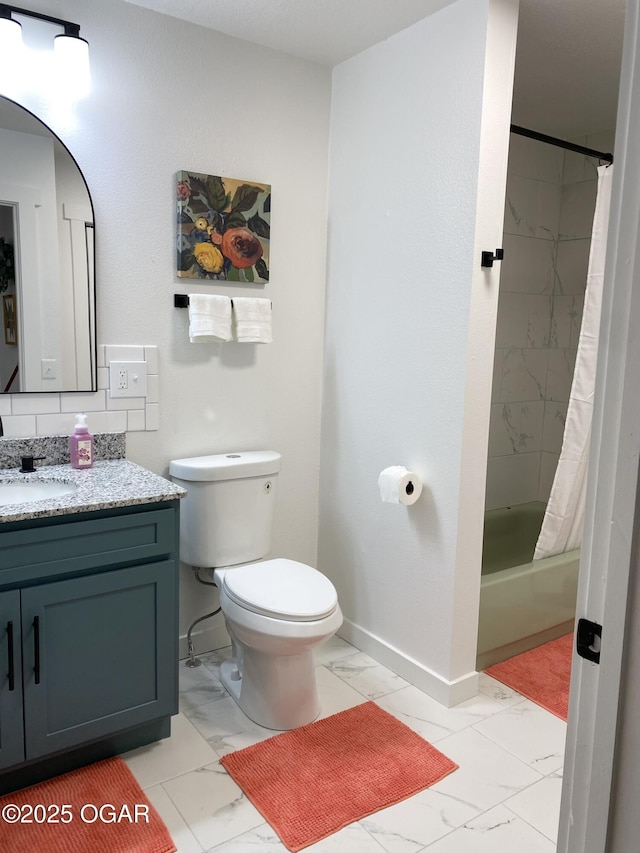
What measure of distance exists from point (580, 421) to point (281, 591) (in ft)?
4.43

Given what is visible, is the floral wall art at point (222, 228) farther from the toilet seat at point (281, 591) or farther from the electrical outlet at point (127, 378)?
the toilet seat at point (281, 591)

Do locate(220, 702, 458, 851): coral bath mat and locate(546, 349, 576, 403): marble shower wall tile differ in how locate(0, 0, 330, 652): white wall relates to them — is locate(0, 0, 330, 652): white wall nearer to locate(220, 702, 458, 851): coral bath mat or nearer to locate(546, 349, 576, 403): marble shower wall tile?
locate(220, 702, 458, 851): coral bath mat

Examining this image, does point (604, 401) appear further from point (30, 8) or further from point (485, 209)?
point (30, 8)

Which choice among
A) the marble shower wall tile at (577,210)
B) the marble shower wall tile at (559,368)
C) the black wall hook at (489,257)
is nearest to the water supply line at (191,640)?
the black wall hook at (489,257)

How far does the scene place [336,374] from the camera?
2.86 meters

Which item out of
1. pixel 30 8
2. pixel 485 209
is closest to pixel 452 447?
pixel 485 209

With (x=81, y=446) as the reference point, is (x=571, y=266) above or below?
above

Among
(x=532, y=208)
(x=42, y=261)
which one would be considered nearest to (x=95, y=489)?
(x=42, y=261)

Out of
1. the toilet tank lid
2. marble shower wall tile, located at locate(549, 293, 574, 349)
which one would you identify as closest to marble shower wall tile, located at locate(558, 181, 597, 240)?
marble shower wall tile, located at locate(549, 293, 574, 349)

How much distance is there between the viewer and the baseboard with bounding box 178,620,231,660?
2.70 meters

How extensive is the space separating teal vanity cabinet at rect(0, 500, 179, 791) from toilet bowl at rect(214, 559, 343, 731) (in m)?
0.26

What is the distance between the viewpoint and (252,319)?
260 cm

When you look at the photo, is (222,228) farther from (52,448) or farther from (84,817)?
(84,817)

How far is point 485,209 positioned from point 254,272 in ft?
3.00
